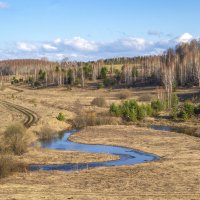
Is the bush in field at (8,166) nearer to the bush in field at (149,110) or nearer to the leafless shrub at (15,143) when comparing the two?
the leafless shrub at (15,143)

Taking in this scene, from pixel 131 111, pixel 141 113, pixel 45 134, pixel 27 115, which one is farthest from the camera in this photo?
pixel 27 115

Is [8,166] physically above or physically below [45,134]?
above

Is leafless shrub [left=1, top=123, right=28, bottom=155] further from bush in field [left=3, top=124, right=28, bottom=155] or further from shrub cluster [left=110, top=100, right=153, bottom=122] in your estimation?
shrub cluster [left=110, top=100, right=153, bottom=122]

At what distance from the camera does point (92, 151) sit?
5109cm

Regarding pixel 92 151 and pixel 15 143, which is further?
pixel 92 151

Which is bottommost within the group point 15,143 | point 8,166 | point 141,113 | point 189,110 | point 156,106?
point 8,166

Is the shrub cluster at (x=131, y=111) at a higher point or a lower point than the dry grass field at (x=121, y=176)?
higher

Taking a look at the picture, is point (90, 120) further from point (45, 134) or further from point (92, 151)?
point (92, 151)

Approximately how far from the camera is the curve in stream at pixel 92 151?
138ft

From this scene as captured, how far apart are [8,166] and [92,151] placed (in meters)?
14.3

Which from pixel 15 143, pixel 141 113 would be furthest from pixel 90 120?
pixel 15 143

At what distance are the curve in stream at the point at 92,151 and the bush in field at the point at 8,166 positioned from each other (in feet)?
3.97

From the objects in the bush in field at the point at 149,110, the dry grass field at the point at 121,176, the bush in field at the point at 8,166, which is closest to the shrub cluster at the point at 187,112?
the bush in field at the point at 149,110

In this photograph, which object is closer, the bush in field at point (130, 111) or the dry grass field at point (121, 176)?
the dry grass field at point (121, 176)
